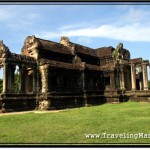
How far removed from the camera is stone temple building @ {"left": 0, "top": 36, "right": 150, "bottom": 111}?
69.4ft

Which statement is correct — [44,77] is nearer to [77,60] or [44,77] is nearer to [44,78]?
[44,78]

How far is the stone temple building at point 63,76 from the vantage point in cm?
2116

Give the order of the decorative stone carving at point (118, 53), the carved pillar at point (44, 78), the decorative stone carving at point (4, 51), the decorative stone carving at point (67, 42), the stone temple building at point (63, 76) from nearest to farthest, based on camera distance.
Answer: the decorative stone carving at point (4, 51) < the stone temple building at point (63, 76) < the carved pillar at point (44, 78) < the decorative stone carving at point (67, 42) < the decorative stone carving at point (118, 53)

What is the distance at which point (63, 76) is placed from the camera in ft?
84.2

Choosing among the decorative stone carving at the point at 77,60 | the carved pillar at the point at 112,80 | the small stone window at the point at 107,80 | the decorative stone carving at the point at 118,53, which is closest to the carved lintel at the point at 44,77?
Result: the decorative stone carving at the point at 77,60

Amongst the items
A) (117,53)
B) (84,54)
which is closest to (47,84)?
(84,54)

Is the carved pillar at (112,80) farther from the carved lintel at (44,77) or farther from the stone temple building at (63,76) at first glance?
the carved lintel at (44,77)

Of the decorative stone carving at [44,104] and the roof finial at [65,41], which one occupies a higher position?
the roof finial at [65,41]

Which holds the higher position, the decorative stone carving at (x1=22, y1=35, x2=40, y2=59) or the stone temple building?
the decorative stone carving at (x1=22, y1=35, x2=40, y2=59)

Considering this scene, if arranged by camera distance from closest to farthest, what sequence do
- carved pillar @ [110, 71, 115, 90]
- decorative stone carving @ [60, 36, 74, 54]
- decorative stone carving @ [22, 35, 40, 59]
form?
decorative stone carving @ [22, 35, 40, 59] < carved pillar @ [110, 71, 115, 90] < decorative stone carving @ [60, 36, 74, 54]

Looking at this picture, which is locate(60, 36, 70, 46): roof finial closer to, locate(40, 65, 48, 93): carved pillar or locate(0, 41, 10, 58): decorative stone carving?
locate(40, 65, 48, 93): carved pillar

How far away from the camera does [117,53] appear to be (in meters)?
31.3

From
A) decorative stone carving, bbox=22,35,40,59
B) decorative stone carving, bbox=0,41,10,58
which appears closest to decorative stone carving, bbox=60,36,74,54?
decorative stone carving, bbox=22,35,40,59

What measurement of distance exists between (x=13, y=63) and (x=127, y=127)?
45.1ft
